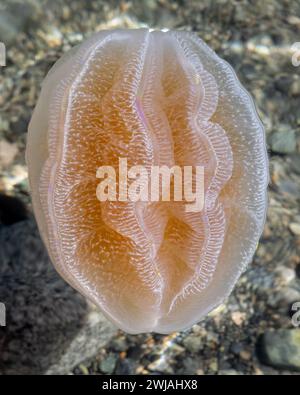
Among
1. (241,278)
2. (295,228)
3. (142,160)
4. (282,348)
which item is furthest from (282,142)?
(142,160)

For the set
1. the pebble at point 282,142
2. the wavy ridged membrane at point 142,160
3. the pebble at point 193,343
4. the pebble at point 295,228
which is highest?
the wavy ridged membrane at point 142,160

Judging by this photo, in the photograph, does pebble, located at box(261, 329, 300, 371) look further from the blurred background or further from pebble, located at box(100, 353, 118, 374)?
pebble, located at box(100, 353, 118, 374)

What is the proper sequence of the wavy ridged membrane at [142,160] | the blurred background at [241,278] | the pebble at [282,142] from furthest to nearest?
the pebble at [282,142] < the blurred background at [241,278] < the wavy ridged membrane at [142,160]

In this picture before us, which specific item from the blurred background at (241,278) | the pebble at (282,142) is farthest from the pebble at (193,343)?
the pebble at (282,142)

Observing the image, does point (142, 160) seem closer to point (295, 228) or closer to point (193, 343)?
point (193, 343)

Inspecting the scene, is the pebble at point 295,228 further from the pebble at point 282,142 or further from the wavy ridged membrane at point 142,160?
the wavy ridged membrane at point 142,160

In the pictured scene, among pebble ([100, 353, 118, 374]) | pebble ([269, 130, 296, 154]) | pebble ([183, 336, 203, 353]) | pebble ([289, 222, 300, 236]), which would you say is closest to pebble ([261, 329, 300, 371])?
pebble ([183, 336, 203, 353])
